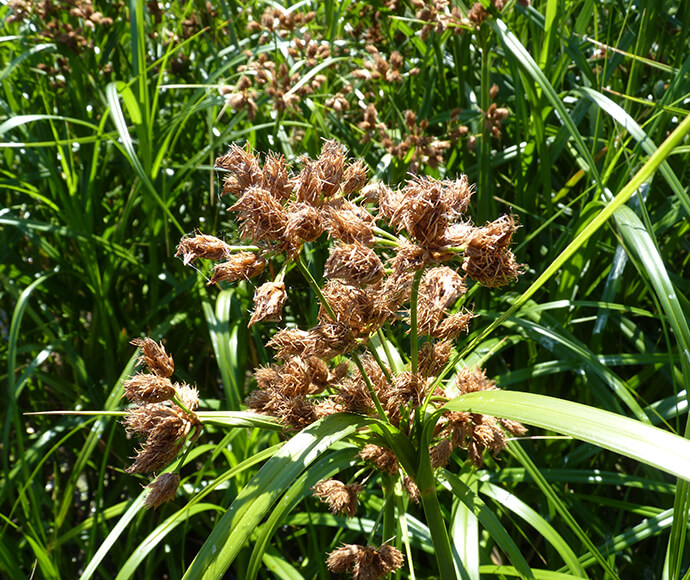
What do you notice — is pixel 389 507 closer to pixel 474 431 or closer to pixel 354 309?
pixel 474 431

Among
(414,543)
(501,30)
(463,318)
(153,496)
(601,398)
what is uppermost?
(501,30)

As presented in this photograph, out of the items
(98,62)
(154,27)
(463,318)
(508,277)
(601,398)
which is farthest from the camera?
(154,27)

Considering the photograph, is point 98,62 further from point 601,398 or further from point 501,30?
point 601,398

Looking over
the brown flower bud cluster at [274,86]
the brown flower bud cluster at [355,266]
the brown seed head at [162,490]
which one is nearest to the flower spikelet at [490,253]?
the brown flower bud cluster at [355,266]

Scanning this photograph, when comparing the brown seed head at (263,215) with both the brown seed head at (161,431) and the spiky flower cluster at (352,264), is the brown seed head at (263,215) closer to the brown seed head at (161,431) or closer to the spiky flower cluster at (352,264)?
the spiky flower cluster at (352,264)

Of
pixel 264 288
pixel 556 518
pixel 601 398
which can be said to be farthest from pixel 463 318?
pixel 556 518

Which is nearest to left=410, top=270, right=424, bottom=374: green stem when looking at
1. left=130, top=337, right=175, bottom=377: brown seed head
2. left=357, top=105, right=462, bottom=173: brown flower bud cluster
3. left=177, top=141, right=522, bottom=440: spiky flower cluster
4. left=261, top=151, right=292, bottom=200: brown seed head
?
left=177, top=141, right=522, bottom=440: spiky flower cluster

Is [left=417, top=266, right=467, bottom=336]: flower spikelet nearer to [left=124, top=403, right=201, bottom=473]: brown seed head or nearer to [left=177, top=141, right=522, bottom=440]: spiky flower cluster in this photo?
[left=177, top=141, right=522, bottom=440]: spiky flower cluster
